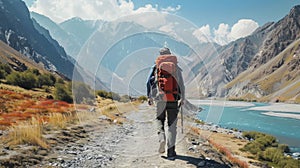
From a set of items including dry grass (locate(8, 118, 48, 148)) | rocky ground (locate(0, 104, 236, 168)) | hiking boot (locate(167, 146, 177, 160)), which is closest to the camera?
rocky ground (locate(0, 104, 236, 168))

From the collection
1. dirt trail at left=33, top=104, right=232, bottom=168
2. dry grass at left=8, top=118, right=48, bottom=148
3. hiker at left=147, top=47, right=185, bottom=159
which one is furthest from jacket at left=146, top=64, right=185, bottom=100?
dry grass at left=8, top=118, right=48, bottom=148

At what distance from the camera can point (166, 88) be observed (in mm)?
8703

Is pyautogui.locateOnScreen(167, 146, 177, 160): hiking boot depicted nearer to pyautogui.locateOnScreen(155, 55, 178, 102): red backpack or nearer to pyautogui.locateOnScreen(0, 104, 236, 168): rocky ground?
pyautogui.locateOnScreen(0, 104, 236, 168): rocky ground

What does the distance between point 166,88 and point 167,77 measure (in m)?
0.33

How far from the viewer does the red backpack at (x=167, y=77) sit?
8.48m

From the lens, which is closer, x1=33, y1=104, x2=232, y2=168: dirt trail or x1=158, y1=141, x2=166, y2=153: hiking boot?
x1=33, y1=104, x2=232, y2=168: dirt trail

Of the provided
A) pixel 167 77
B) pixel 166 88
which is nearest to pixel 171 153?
pixel 166 88

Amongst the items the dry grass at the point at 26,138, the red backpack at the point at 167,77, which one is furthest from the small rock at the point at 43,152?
the red backpack at the point at 167,77

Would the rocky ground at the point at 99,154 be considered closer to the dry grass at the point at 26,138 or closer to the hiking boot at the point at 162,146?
the hiking boot at the point at 162,146

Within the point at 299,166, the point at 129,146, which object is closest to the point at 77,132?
the point at 129,146

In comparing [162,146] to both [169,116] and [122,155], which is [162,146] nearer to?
[169,116]

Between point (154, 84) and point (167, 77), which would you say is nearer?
point (167, 77)

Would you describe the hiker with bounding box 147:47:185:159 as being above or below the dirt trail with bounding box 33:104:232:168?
above

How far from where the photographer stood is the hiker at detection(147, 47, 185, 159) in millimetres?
8570
